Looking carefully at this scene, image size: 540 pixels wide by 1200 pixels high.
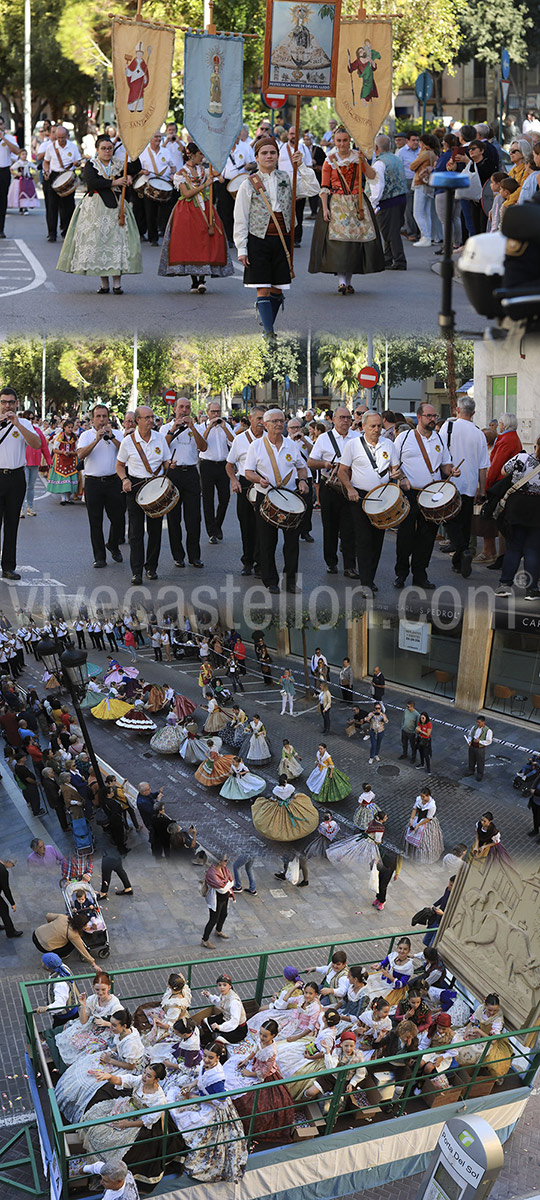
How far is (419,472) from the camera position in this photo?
9.66 meters

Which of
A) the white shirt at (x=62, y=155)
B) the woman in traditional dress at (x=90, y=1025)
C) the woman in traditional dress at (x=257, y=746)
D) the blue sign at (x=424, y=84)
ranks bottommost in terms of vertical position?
the woman in traditional dress at (x=257, y=746)

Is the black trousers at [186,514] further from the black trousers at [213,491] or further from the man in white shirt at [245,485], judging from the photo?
the man in white shirt at [245,485]

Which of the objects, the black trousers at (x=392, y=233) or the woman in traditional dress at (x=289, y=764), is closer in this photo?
the black trousers at (x=392, y=233)

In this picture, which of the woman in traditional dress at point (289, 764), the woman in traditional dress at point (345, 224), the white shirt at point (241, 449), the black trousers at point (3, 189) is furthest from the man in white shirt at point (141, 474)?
the woman in traditional dress at point (289, 764)

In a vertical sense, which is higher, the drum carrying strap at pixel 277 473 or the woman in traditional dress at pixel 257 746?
the drum carrying strap at pixel 277 473

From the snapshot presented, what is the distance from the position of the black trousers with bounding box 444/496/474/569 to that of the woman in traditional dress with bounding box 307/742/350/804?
717 centimetres

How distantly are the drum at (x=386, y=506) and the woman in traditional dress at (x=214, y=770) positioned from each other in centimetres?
778

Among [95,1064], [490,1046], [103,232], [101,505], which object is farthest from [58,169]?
[490,1046]

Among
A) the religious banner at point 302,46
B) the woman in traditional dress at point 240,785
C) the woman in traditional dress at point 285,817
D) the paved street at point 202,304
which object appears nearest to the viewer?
the paved street at point 202,304

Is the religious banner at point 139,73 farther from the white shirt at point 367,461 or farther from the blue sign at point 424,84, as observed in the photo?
the blue sign at point 424,84

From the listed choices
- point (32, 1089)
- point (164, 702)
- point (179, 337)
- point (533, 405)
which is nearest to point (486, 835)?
point (533, 405)

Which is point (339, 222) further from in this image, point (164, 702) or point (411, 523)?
point (164, 702)

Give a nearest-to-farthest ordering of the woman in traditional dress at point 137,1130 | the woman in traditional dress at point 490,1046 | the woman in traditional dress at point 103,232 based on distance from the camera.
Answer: the woman in traditional dress at point 137,1130 → the woman in traditional dress at point 490,1046 → the woman in traditional dress at point 103,232

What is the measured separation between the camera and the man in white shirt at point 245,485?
947cm
